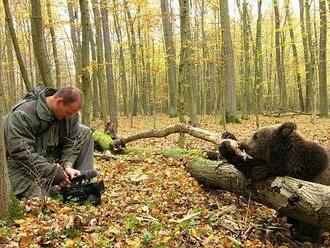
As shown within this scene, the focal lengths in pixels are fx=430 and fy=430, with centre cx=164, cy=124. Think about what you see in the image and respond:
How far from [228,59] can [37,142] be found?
19814 millimetres

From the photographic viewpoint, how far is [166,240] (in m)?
4.74

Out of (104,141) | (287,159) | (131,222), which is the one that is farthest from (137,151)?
(131,222)

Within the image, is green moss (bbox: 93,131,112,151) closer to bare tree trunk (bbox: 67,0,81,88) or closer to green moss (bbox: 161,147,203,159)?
green moss (bbox: 161,147,203,159)

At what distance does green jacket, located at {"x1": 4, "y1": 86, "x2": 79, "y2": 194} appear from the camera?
20.1 ft

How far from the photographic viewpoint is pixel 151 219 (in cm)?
568

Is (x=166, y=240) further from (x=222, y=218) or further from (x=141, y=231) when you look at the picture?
(x=222, y=218)

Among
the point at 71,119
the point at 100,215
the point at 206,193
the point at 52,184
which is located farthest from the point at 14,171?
the point at 206,193

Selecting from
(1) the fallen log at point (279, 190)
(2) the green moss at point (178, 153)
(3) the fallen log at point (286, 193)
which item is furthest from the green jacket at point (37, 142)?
(2) the green moss at point (178, 153)

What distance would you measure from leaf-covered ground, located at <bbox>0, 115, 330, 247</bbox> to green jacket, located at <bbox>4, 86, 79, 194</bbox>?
0.53 meters

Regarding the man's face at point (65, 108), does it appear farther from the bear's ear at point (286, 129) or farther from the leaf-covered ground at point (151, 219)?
the bear's ear at point (286, 129)

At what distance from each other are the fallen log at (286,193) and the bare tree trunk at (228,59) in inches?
718

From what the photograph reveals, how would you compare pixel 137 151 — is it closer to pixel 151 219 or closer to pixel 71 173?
pixel 71 173

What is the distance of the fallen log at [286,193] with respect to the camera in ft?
17.9

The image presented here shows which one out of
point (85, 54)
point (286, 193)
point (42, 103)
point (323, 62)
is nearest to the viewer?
point (286, 193)
